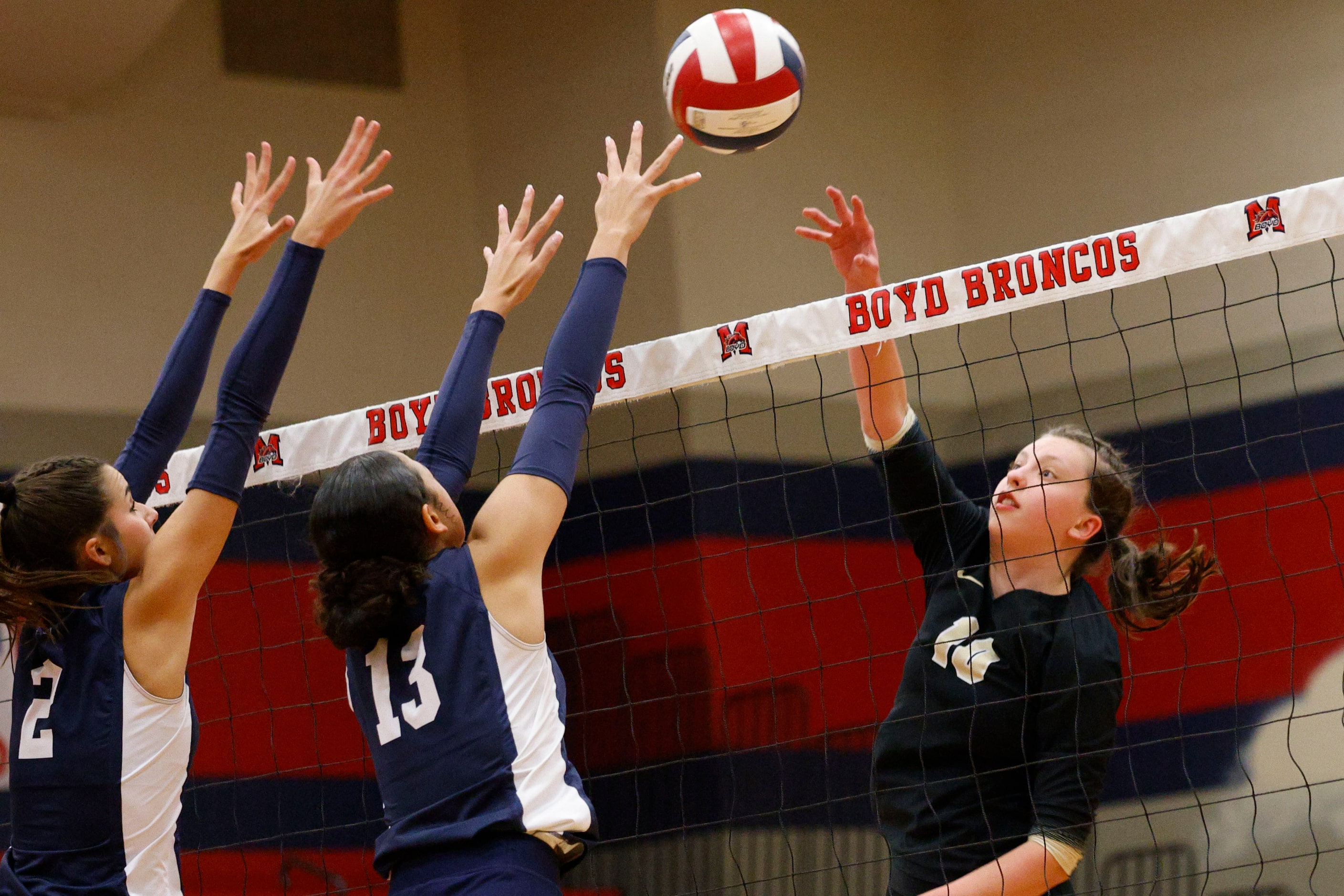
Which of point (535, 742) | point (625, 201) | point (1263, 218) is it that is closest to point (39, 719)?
point (535, 742)

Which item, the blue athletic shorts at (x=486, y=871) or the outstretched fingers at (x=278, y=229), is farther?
the outstretched fingers at (x=278, y=229)

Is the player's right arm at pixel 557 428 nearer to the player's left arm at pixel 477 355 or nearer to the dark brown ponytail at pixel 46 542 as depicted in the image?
the player's left arm at pixel 477 355

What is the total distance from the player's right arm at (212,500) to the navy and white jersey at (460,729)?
412mm

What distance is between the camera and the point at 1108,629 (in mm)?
3238

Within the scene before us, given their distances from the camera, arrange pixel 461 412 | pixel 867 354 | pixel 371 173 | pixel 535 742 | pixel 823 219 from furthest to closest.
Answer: pixel 867 354 < pixel 823 219 < pixel 371 173 < pixel 461 412 < pixel 535 742

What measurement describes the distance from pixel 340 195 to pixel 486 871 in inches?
56.3

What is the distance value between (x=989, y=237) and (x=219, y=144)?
511 cm

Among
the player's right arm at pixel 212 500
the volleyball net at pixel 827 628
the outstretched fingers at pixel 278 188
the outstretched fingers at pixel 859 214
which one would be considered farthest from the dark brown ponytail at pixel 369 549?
the volleyball net at pixel 827 628

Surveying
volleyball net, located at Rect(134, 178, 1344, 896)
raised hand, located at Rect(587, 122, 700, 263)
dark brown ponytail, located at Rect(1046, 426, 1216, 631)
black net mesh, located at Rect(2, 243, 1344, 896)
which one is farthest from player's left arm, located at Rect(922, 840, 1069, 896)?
black net mesh, located at Rect(2, 243, 1344, 896)

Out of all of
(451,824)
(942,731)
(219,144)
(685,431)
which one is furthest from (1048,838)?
(219,144)

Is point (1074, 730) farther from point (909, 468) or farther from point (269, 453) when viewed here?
point (269, 453)

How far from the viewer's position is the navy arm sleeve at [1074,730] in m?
2.99

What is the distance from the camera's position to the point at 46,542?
255 centimetres

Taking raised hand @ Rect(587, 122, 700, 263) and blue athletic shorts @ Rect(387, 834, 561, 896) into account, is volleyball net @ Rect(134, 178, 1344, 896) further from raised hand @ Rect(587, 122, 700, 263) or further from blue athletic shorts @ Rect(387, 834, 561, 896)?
blue athletic shorts @ Rect(387, 834, 561, 896)
